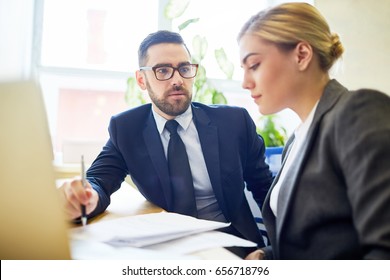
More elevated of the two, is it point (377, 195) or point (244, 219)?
point (377, 195)

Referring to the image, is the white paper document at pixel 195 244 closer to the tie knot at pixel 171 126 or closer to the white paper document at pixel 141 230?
the white paper document at pixel 141 230

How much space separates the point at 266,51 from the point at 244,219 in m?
0.42

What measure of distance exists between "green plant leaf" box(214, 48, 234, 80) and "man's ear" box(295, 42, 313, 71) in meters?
0.37

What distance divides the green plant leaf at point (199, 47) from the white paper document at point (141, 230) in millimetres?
566

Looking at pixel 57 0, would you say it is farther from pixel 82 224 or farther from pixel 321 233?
pixel 321 233

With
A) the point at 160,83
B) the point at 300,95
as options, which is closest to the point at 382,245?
the point at 300,95

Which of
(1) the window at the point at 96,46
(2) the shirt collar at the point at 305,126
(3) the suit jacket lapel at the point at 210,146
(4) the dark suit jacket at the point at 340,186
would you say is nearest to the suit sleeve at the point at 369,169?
(4) the dark suit jacket at the point at 340,186

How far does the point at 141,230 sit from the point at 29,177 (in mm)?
222

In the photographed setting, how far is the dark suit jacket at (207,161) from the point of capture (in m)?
0.79

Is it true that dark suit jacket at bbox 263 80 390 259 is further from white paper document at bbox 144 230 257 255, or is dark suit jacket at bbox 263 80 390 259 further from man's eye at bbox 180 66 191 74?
man's eye at bbox 180 66 191 74

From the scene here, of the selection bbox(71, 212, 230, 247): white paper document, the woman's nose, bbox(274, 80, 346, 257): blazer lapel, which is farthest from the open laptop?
the woman's nose

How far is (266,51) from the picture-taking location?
610 millimetres

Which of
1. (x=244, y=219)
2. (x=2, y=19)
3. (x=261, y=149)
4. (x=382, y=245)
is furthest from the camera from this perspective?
(x=261, y=149)

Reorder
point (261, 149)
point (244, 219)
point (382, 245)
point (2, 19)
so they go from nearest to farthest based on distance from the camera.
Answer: point (382, 245), point (2, 19), point (244, 219), point (261, 149)
